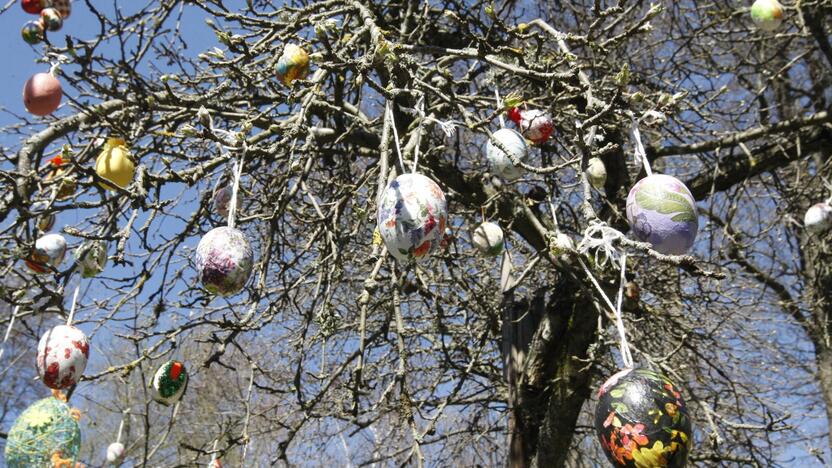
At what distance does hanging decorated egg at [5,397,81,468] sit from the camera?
2875 millimetres

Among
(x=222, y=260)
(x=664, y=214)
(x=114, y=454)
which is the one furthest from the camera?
(x=114, y=454)

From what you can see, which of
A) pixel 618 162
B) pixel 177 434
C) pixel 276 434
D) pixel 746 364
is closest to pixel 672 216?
pixel 618 162

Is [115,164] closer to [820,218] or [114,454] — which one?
[114,454]

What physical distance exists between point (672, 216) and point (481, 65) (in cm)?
263

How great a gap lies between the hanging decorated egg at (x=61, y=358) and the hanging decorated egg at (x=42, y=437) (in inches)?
12.3

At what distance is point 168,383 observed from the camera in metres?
3.13

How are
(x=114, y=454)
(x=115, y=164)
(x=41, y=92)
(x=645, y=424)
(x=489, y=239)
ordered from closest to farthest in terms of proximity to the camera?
1. (x=645, y=424)
2. (x=115, y=164)
3. (x=41, y=92)
4. (x=489, y=239)
5. (x=114, y=454)

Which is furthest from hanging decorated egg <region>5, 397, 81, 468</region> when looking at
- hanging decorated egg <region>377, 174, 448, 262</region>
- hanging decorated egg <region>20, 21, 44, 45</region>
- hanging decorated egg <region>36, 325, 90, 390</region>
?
hanging decorated egg <region>377, 174, 448, 262</region>

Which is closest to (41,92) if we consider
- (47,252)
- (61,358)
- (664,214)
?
(47,252)

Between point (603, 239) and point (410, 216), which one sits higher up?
point (410, 216)

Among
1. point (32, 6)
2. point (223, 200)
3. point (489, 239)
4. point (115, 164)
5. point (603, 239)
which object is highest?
point (32, 6)

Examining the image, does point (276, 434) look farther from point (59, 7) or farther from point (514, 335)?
point (59, 7)

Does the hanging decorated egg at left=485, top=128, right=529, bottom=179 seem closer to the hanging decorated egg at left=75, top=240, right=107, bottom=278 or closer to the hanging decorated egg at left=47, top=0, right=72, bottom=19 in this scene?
the hanging decorated egg at left=75, top=240, right=107, bottom=278

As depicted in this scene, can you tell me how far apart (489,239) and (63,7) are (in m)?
2.50
